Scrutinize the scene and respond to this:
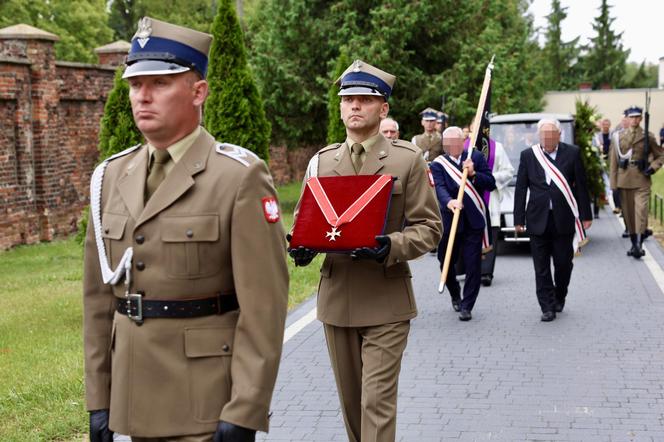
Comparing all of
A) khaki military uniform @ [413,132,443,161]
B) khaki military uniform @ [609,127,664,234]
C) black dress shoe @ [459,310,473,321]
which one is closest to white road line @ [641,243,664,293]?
khaki military uniform @ [609,127,664,234]

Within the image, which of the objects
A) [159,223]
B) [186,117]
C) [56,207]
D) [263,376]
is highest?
[186,117]

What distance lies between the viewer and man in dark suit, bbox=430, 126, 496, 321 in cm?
1084

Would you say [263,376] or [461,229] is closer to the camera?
[263,376]

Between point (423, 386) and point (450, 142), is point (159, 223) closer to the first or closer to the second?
point (423, 386)

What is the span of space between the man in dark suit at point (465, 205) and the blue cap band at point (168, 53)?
701 cm

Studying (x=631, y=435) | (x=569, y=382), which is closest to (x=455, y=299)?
(x=569, y=382)

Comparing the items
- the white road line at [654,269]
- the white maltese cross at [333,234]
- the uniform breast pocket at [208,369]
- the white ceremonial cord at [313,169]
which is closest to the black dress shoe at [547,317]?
the white road line at [654,269]

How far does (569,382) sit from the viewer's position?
26.4 ft

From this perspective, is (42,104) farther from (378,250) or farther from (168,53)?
(168,53)

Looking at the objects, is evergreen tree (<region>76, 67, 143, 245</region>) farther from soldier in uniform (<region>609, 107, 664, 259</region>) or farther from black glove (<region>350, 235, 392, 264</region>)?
soldier in uniform (<region>609, 107, 664, 259</region>)

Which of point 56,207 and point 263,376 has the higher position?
point 263,376

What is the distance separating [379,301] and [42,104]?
15240 millimetres

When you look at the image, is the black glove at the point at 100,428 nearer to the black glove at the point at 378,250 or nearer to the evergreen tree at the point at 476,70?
the black glove at the point at 378,250

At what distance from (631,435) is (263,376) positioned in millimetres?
3796
